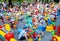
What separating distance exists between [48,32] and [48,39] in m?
1.87

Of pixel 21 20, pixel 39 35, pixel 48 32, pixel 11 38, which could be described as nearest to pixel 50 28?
pixel 48 32

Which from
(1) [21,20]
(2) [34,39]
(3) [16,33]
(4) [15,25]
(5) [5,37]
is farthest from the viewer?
(1) [21,20]

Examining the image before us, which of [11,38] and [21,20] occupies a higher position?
[11,38]

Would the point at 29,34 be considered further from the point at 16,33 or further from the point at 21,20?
the point at 21,20

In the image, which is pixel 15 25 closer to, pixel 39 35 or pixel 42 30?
pixel 42 30

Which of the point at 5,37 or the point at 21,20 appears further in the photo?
the point at 21,20

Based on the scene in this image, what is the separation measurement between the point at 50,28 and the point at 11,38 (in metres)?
3.80

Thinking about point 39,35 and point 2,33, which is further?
point 39,35

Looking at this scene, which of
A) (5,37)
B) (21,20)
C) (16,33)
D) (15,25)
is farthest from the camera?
(21,20)

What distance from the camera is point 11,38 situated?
9414mm

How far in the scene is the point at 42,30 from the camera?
483 inches

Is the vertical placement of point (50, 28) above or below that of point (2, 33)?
below

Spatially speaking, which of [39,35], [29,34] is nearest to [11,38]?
[29,34]

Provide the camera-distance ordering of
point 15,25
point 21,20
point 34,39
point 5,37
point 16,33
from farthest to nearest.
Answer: point 21,20
point 15,25
point 16,33
point 34,39
point 5,37
